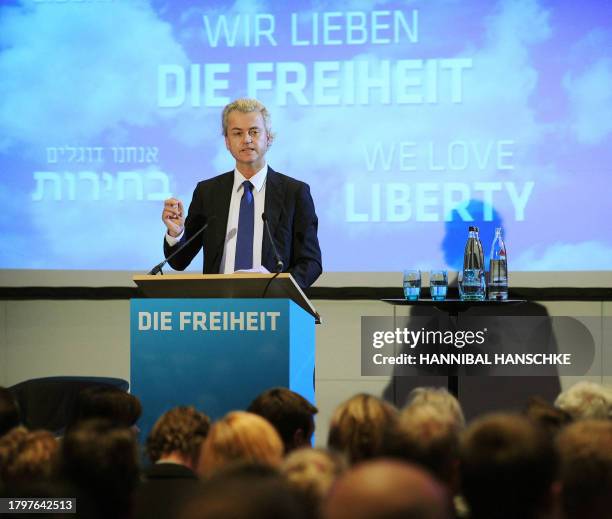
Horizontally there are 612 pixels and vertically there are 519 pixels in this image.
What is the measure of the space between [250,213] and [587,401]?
198 centimetres

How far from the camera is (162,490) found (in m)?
2.22

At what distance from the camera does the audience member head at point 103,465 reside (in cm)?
190

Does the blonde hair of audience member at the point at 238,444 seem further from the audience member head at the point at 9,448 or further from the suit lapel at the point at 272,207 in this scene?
the suit lapel at the point at 272,207

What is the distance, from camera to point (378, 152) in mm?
5918

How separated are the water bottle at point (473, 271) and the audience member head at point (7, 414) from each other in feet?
9.23

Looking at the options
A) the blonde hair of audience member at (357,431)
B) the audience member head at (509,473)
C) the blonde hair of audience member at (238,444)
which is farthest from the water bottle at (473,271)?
the audience member head at (509,473)

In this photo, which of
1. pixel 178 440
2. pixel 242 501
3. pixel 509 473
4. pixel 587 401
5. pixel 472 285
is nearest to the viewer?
pixel 242 501

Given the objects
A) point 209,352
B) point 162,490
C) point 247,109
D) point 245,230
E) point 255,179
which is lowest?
point 162,490

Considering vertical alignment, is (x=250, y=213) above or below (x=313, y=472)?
above

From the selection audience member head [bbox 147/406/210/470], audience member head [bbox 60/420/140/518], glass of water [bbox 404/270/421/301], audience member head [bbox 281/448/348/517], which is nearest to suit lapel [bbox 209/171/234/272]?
glass of water [bbox 404/270/421/301]

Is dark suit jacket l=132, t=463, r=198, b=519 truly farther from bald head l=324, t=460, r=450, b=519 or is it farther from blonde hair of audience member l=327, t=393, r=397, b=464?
bald head l=324, t=460, r=450, b=519

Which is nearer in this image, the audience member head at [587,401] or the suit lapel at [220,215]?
the audience member head at [587,401]

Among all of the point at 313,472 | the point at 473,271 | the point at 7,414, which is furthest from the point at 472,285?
the point at 313,472

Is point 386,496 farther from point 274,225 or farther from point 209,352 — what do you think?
point 274,225
